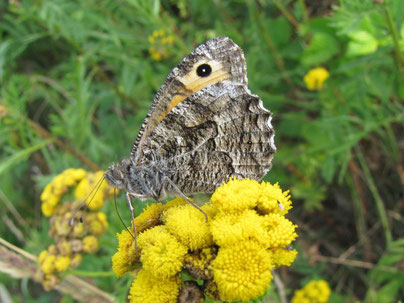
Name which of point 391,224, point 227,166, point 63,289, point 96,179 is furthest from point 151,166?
point 391,224

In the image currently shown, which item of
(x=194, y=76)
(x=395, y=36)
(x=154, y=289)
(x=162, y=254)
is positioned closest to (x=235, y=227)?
(x=162, y=254)

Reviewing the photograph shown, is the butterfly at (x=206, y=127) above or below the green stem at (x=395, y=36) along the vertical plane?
below

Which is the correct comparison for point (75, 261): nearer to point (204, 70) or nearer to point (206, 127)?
point (206, 127)

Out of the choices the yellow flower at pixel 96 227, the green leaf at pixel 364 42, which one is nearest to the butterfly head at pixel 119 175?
the yellow flower at pixel 96 227

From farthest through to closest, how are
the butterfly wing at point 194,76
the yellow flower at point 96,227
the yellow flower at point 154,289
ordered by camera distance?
the yellow flower at point 96,227 < the butterfly wing at point 194,76 < the yellow flower at point 154,289

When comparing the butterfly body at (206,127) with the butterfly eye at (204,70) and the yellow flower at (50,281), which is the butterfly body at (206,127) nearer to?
the butterfly eye at (204,70)

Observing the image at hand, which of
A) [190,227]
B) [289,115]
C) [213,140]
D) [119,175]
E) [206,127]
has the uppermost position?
[289,115]

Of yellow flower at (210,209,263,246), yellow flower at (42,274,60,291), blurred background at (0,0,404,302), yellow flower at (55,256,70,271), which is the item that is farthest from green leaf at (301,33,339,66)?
yellow flower at (42,274,60,291)
